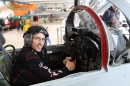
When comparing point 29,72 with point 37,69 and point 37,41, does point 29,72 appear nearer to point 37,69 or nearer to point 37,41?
point 37,69

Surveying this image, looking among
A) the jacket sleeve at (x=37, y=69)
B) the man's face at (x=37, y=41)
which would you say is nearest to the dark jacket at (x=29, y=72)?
the jacket sleeve at (x=37, y=69)

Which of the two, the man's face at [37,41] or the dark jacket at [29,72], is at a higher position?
the man's face at [37,41]

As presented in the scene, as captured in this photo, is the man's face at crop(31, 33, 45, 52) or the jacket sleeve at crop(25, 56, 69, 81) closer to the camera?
the jacket sleeve at crop(25, 56, 69, 81)

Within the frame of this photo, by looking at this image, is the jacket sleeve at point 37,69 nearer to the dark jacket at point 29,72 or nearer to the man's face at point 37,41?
the dark jacket at point 29,72

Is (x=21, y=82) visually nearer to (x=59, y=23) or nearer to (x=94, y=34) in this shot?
(x=94, y=34)

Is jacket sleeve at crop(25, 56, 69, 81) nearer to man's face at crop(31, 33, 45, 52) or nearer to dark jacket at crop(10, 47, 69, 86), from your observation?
dark jacket at crop(10, 47, 69, 86)

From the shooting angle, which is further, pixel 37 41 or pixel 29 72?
pixel 37 41

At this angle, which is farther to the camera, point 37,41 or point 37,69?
point 37,41

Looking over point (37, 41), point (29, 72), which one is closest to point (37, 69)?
point (29, 72)

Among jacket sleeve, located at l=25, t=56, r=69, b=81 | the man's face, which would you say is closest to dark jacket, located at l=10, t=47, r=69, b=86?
jacket sleeve, located at l=25, t=56, r=69, b=81

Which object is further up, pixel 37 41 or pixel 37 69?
pixel 37 41

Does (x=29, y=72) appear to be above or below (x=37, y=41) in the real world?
below

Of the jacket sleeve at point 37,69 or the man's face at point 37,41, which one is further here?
the man's face at point 37,41

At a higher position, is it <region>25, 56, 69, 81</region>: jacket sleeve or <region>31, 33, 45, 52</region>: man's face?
<region>31, 33, 45, 52</region>: man's face
